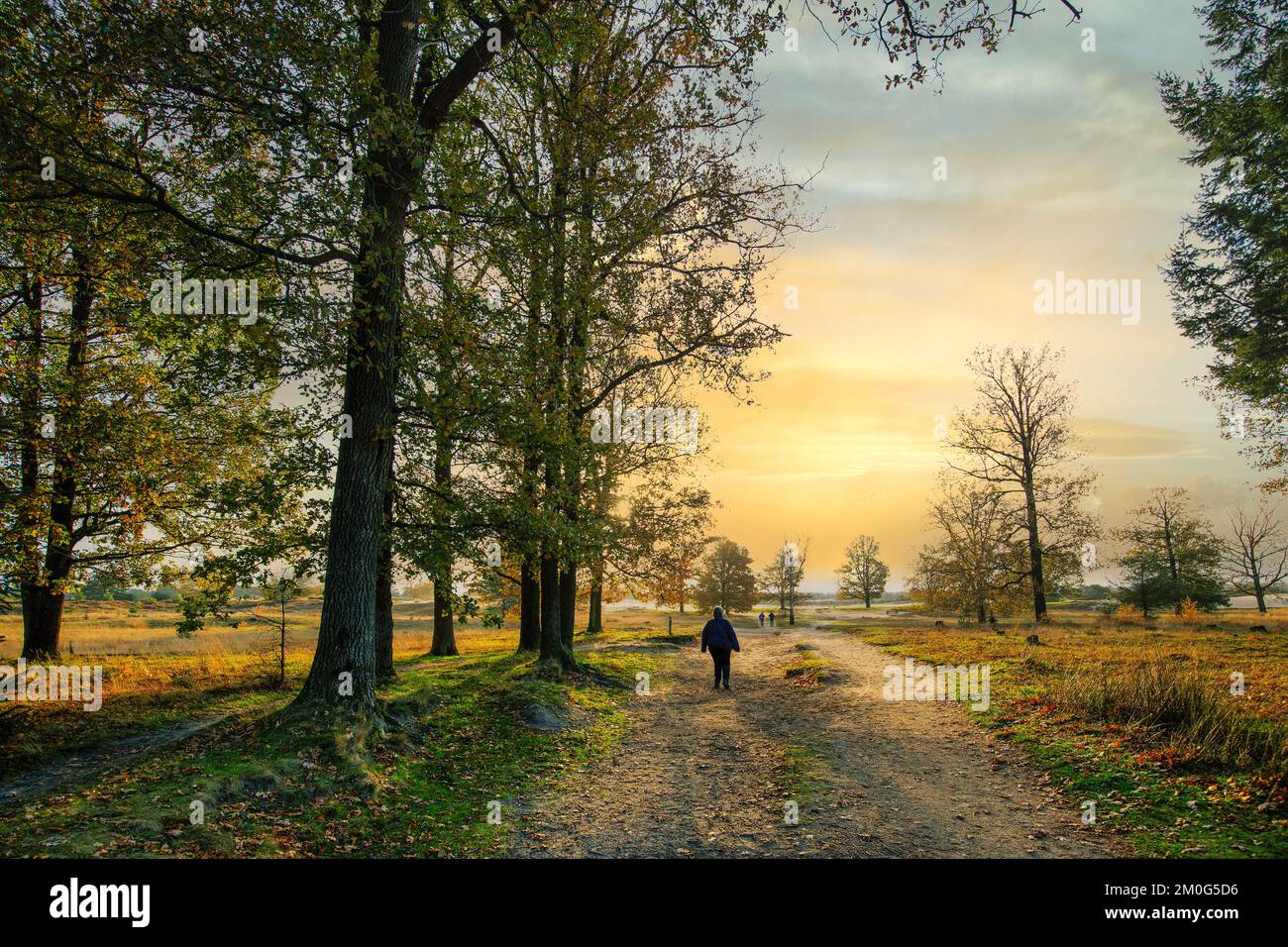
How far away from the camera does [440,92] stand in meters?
9.51

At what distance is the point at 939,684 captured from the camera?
1484cm

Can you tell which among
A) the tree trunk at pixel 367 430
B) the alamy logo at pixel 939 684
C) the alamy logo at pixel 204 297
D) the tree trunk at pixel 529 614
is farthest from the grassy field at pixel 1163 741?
the tree trunk at pixel 529 614

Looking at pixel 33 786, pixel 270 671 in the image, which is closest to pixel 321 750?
pixel 33 786

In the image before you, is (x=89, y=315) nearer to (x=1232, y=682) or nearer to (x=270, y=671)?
(x=270, y=671)

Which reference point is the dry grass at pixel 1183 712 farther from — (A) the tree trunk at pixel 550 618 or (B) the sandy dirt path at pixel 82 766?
(B) the sandy dirt path at pixel 82 766

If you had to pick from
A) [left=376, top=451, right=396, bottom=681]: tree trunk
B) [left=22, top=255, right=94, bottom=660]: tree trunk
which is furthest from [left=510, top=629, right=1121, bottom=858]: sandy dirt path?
[left=22, top=255, right=94, bottom=660]: tree trunk

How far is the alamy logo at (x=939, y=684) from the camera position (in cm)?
1312

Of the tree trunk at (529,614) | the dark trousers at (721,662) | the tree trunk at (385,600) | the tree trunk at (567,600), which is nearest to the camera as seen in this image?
the tree trunk at (385,600)

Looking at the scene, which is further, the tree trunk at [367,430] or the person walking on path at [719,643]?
the person walking on path at [719,643]

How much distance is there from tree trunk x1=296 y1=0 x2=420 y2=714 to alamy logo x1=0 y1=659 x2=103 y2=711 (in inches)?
271

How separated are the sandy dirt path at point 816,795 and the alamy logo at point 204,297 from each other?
390 inches

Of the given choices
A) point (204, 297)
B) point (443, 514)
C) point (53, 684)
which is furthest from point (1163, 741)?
point (53, 684)
